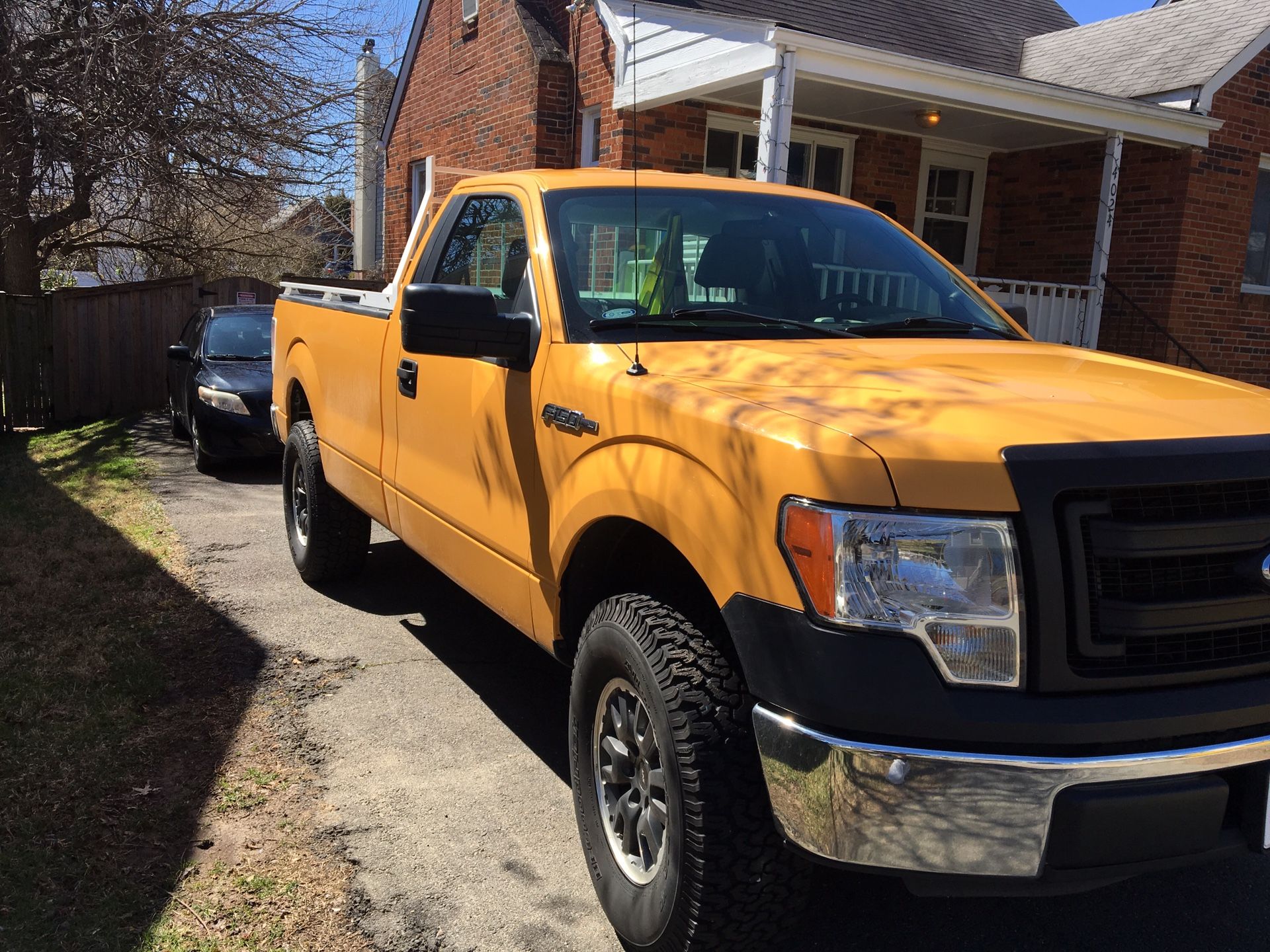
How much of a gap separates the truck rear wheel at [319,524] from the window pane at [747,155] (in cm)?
720

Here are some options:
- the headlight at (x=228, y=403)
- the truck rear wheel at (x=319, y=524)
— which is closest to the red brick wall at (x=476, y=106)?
the headlight at (x=228, y=403)

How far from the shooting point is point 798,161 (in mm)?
11984

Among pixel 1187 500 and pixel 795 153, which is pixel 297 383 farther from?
pixel 795 153

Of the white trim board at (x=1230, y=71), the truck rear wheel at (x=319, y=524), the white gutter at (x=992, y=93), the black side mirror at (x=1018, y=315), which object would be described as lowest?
the truck rear wheel at (x=319, y=524)

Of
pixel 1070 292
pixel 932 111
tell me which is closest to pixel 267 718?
pixel 932 111

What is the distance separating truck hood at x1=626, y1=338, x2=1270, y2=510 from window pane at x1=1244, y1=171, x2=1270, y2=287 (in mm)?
11343

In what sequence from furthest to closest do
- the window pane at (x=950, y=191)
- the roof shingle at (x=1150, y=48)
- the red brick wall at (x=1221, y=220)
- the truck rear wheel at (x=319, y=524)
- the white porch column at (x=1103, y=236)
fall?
the window pane at (x=950, y=191) < the red brick wall at (x=1221, y=220) < the roof shingle at (x=1150, y=48) < the white porch column at (x=1103, y=236) < the truck rear wheel at (x=319, y=524)

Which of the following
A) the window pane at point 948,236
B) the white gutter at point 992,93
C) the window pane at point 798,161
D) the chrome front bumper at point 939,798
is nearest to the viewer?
the chrome front bumper at point 939,798

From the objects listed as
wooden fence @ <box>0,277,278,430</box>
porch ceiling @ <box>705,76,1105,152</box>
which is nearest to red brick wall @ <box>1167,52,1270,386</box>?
porch ceiling @ <box>705,76,1105,152</box>

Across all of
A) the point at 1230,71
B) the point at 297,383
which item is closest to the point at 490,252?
the point at 297,383

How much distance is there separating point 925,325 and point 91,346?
1264 centimetres

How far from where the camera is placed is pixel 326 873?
3.02 m

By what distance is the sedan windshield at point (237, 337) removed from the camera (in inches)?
403

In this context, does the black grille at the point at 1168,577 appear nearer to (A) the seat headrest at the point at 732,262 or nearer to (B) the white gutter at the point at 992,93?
(A) the seat headrest at the point at 732,262
